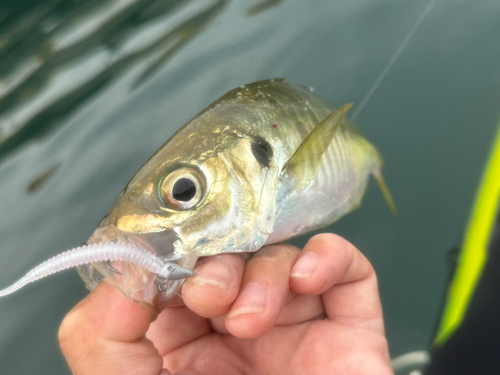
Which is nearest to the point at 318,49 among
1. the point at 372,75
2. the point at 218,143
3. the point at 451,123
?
the point at 372,75

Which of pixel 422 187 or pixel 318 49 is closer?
pixel 422 187

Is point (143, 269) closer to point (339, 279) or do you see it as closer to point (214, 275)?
point (214, 275)

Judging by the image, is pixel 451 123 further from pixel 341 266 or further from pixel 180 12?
pixel 180 12

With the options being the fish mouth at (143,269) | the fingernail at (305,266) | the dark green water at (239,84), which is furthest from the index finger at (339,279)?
the dark green water at (239,84)

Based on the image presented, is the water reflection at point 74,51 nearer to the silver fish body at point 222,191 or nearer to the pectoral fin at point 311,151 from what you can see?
the silver fish body at point 222,191

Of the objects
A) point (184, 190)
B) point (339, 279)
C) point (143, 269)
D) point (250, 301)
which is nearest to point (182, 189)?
point (184, 190)

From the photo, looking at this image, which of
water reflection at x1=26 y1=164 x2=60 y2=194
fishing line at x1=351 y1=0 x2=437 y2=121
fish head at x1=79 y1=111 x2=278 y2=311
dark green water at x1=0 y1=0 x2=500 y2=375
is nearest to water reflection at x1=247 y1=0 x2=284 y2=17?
dark green water at x1=0 y1=0 x2=500 y2=375

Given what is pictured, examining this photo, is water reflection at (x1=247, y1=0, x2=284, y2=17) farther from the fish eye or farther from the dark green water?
the fish eye
